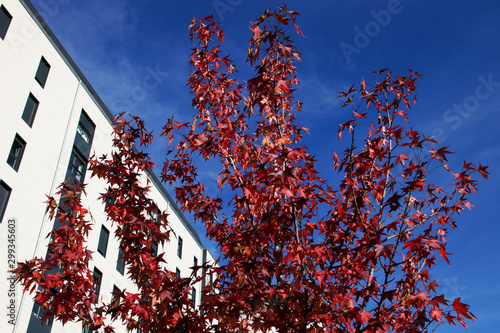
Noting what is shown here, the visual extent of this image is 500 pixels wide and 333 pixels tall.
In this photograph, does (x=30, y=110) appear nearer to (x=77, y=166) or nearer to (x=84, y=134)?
(x=77, y=166)

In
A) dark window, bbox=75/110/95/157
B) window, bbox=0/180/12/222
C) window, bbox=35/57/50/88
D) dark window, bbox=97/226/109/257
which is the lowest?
window, bbox=0/180/12/222

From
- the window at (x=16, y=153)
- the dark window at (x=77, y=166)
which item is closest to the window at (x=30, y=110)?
the window at (x=16, y=153)

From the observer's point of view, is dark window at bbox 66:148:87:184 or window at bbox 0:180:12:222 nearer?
window at bbox 0:180:12:222

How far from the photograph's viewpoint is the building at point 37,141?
15.7 meters

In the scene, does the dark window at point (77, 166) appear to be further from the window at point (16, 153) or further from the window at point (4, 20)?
the window at point (4, 20)

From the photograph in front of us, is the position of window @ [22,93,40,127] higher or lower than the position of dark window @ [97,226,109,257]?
higher

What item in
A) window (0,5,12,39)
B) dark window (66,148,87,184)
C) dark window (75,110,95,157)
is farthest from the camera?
dark window (75,110,95,157)

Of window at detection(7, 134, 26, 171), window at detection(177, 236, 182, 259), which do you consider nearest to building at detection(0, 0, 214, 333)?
window at detection(7, 134, 26, 171)

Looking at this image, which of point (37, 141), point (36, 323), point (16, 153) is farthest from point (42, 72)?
point (36, 323)

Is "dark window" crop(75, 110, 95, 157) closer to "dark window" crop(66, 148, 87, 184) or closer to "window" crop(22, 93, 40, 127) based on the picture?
"dark window" crop(66, 148, 87, 184)

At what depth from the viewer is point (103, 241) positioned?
22.3m

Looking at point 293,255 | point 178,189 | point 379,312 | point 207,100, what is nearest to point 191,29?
point 207,100

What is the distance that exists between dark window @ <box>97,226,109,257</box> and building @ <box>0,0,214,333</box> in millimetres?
58

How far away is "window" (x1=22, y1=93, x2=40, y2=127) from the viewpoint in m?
18.4
